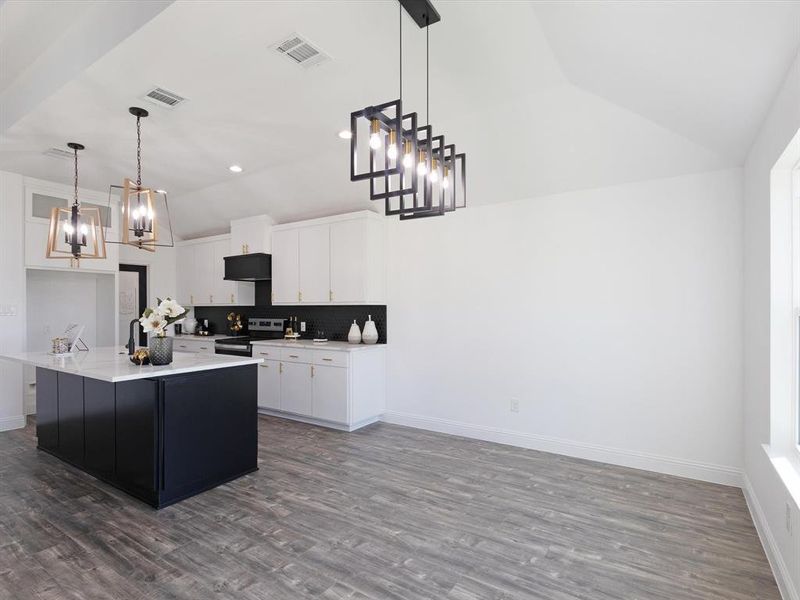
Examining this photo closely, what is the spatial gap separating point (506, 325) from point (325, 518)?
245 centimetres

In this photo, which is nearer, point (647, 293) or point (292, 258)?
point (647, 293)

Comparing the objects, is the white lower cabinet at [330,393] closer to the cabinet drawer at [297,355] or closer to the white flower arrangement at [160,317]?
the cabinet drawer at [297,355]

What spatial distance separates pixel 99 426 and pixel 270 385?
6.93 ft

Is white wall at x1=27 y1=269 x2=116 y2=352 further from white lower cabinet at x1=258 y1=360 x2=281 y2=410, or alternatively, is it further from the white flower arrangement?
the white flower arrangement

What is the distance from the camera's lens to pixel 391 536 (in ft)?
8.47

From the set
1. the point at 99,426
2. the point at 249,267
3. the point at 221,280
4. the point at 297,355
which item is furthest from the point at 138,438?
the point at 221,280

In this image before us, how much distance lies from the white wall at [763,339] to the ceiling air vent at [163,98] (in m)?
3.68

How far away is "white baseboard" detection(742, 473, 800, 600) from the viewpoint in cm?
200

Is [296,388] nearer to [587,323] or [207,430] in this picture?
[207,430]

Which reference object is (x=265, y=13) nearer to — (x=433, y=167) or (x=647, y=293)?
(x=433, y=167)

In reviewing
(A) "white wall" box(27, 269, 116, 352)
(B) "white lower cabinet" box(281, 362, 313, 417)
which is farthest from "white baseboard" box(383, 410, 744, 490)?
(A) "white wall" box(27, 269, 116, 352)

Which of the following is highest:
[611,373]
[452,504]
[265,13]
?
[265,13]


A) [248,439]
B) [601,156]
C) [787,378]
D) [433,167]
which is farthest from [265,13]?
[787,378]

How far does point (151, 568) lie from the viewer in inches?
88.1
